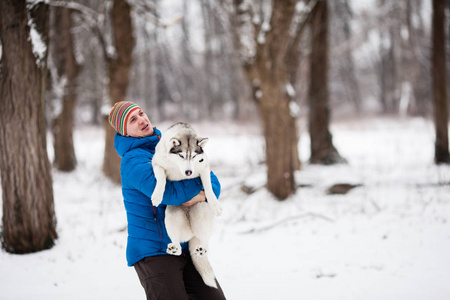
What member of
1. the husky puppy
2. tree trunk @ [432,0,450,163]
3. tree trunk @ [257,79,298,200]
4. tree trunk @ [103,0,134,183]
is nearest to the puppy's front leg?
the husky puppy

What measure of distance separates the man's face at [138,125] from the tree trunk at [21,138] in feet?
9.22

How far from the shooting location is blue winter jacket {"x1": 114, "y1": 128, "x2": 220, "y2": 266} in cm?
233

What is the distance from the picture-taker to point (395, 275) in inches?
164

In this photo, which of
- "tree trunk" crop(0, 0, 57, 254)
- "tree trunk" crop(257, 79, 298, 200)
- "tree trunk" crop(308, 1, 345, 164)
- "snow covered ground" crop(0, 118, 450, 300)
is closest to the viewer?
"snow covered ground" crop(0, 118, 450, 300)

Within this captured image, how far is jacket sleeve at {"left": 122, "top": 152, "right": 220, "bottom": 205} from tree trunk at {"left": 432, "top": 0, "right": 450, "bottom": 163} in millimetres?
9586

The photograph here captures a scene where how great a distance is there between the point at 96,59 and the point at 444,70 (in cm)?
1376

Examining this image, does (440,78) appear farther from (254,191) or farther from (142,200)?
(142,200)

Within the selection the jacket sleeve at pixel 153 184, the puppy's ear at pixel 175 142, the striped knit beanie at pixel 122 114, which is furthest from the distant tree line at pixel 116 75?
the puppy's ear at pixel 175 142

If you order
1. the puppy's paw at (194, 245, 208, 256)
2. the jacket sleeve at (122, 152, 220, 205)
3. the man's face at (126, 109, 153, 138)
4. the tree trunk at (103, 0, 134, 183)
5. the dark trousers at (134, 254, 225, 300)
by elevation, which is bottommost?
the dark trousers at (134, 254, 225, 300)

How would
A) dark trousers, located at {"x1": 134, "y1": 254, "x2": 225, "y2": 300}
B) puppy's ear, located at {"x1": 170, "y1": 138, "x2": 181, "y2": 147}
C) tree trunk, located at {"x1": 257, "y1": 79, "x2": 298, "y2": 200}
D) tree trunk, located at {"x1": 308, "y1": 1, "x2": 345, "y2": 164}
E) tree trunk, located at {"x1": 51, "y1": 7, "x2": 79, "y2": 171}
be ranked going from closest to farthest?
puppy's ear, located at {"x1": 170, "y1": 138, "x2": 181, "y2": 147} < dark trousers, located at {"x1": 134, "y1": 254, "x2": 225, "y2": 300} < tree trunk, located at {"x1": 257, "y1": 79, "x2": 298, "y2": 200} < tree trunk, located at {"x1": 308, "y1": 1, "x2": 345, "y2": 164} < tree trunk, located at {"x1": 51, "y1": 7, "x2": 79, "y2": 171}

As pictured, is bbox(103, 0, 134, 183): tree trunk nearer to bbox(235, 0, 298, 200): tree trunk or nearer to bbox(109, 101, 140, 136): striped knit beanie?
bbox(235, 0, 298, 200): tree trunk

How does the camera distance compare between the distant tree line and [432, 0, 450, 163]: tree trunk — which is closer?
the distant tree line

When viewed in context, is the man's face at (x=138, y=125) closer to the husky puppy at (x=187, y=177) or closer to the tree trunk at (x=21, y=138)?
the husky puppy at (x=187, y=177)

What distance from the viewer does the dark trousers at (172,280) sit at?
2312 mm
